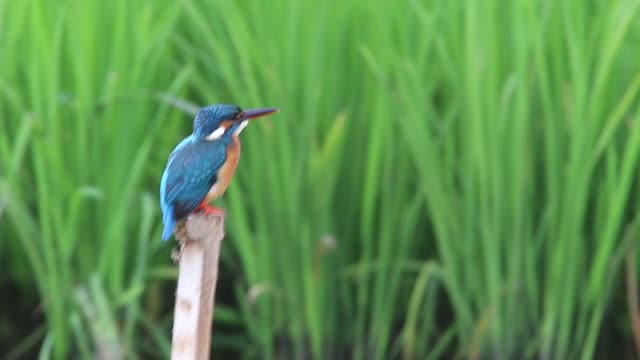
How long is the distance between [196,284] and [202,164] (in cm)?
17

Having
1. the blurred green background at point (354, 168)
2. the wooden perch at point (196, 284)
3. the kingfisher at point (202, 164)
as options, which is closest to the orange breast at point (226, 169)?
the kingfisher at point (202, 164)

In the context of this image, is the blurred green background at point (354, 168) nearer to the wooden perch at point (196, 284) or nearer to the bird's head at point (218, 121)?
the bird's head at point (218, 121)

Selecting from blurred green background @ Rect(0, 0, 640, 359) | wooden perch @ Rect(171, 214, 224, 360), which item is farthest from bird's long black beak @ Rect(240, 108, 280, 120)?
blurred green background @ Rect(0, 0, 640, 359)

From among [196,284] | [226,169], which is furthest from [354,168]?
[196,284]

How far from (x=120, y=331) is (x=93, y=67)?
47 centimetres

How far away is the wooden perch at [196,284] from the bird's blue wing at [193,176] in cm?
9

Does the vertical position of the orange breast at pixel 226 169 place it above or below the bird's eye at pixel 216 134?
below

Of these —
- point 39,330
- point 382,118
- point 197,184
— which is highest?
point 382,118

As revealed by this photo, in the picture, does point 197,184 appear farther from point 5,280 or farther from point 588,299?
point 5,280

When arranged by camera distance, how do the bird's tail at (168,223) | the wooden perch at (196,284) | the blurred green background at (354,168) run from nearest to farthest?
1. the wooden perch at (196,284)
2. the bird's tail at (168,223)
3. the blurred green background at (354,168)

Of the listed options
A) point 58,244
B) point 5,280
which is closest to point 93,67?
point 58,244

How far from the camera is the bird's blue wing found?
4.92ft

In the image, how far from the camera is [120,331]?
8.14 ft

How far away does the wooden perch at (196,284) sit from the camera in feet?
4.53
